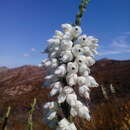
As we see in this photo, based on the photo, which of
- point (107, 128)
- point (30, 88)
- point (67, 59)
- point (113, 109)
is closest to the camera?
point (67, 59)

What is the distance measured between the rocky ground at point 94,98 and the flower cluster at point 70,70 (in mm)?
1390

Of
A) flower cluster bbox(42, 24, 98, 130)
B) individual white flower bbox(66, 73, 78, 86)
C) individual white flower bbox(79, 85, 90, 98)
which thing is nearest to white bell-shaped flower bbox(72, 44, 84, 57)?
flower cluster bbox(42, 24, 98, 130)

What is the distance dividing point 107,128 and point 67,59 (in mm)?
3550

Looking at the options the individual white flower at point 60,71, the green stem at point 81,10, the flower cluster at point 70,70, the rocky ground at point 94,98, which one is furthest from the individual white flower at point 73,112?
the rocky ground at point 94,98

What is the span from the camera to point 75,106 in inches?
121

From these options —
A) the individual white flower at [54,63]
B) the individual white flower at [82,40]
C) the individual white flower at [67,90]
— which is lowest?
the individual white flower at [67,90]

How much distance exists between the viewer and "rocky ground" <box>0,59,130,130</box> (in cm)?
651

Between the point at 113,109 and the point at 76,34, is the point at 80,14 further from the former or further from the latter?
the point at 113,109

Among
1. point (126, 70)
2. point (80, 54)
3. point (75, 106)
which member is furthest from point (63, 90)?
point (126, 70)

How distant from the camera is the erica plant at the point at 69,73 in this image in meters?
3.01

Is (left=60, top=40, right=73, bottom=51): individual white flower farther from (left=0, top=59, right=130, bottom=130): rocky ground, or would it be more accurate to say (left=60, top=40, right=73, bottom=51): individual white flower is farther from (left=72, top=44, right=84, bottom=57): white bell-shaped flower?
(left=0, top=59, right=130, bottom=130): rocky ground

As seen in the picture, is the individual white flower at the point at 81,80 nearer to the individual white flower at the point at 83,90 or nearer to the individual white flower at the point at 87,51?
the individual white flower at the point at 83,90

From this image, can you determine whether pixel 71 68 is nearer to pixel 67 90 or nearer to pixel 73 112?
pixel 67 90

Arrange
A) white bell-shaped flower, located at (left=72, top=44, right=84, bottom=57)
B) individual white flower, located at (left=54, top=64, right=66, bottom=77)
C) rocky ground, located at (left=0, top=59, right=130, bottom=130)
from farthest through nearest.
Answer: rocky ground, located at (left=0, top=59, right=130, bottom=130)
white bell-shaped flower, located at (left=72, top=44, right=84, bottom=57)
individual white flower, located at (left=54, top=64, right=66, bottom=77)
